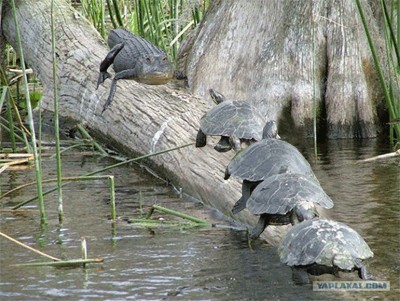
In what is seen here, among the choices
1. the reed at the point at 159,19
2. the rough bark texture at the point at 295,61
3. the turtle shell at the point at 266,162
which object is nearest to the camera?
the turtle shell at the point at 266,162

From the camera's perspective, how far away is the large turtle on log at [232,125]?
6.02m

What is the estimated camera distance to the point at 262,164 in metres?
5.27

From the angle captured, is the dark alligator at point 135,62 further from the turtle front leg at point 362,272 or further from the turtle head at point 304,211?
the turtle front leg at point 362,272

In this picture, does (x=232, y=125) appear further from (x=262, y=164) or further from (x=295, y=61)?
(x=295, y=61)

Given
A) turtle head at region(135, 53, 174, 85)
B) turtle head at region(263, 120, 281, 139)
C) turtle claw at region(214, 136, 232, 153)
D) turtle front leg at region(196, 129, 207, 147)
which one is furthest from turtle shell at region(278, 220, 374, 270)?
turtle head at region(135, 53, 174, 85)

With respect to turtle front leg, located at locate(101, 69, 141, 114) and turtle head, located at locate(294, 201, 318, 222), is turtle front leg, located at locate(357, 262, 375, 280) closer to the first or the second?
turtle head, located at locate(294, 201, 318, 222)

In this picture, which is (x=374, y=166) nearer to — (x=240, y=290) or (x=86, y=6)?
(x=240, y=290)

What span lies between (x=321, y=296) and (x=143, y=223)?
1.54 m

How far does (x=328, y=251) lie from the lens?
13.9 feet

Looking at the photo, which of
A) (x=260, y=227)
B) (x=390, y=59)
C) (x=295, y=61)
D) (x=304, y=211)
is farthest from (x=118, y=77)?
(x=304, y=211)

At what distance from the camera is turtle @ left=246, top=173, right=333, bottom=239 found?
4734 millimetres

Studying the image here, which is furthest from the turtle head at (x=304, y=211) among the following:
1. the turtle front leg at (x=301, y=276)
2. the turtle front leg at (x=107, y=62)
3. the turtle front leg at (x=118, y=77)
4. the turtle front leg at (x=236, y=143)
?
the turtle front leg at (x=107, y=62)

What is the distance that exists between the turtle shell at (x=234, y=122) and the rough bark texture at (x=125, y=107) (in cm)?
25

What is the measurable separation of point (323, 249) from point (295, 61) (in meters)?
4.25
